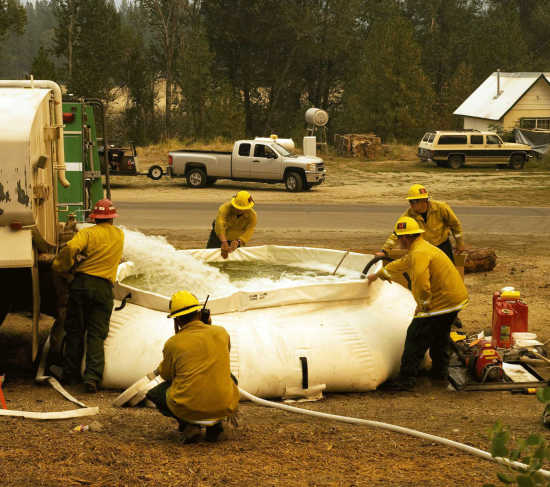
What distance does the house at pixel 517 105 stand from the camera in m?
43.3

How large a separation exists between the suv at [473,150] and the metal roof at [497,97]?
306 inches

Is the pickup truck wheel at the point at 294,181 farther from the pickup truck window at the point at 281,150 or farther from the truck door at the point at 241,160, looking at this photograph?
the truck door at the point at 241,160

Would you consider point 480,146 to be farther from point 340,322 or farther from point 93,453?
point 93,453

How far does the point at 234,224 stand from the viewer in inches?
433

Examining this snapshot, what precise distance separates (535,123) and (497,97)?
2.84m

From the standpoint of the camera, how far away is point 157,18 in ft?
168

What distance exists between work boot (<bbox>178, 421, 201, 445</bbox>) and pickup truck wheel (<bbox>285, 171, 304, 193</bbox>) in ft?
70.6

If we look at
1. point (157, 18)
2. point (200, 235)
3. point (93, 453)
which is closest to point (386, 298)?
point (93, 453)

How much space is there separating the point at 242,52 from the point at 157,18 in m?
6.65

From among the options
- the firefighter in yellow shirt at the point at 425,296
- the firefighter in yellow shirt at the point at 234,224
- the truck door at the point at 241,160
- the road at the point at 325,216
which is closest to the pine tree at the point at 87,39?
the truck door at the point at 241,160

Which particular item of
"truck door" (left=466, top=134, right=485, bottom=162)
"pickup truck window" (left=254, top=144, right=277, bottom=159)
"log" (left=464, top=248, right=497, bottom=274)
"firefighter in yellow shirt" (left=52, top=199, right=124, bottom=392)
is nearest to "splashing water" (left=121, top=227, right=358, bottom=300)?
"firefighter in yellow shirt" (left=52, top=199, right=124, bottom=392)

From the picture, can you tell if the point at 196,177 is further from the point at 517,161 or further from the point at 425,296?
the point at 425,296

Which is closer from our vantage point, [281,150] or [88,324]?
[88,324]

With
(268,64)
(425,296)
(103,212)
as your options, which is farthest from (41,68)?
(425,296)
